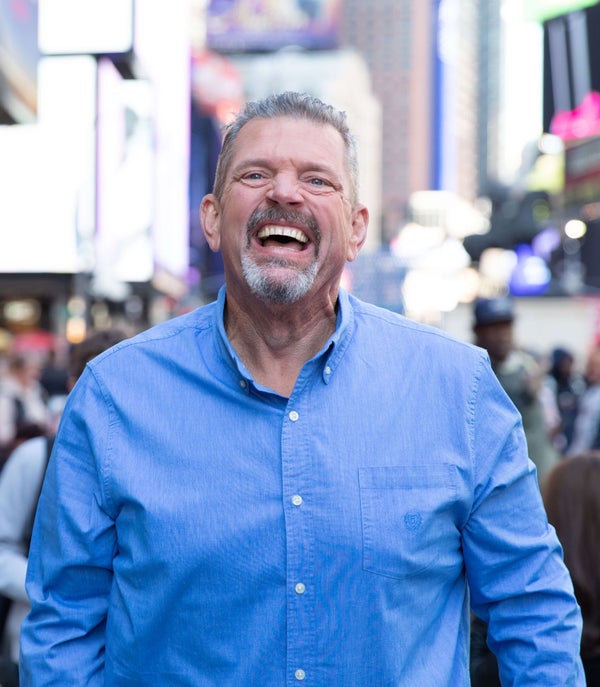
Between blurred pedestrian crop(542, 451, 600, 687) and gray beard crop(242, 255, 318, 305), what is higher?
gray beard crop(242, 255, 318, 305)

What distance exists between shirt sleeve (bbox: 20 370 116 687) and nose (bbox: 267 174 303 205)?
58 cm

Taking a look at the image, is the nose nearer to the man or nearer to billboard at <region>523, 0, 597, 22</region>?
the man

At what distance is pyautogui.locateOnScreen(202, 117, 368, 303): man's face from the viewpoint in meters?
2.33

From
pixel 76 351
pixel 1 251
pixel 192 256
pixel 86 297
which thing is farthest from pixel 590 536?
pixel 192 256

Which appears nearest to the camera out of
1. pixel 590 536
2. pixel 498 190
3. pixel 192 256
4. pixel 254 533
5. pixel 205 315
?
pixel 254 533

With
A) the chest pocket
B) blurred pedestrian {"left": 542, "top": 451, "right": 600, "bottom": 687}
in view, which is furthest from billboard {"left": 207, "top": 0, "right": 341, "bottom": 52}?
the chest pocket

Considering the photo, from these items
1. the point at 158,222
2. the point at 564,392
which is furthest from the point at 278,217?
the point at 158,222

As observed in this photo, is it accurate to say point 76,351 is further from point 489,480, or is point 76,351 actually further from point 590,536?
point 489,480

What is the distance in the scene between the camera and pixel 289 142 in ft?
7.85

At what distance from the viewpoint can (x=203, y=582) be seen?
2150 mm

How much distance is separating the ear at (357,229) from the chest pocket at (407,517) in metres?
0.58

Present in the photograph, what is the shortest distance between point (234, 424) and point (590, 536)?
1.42 m

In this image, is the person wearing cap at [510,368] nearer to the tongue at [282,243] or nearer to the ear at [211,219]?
the ear at [211,219]

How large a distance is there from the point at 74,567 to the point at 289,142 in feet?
3.40
